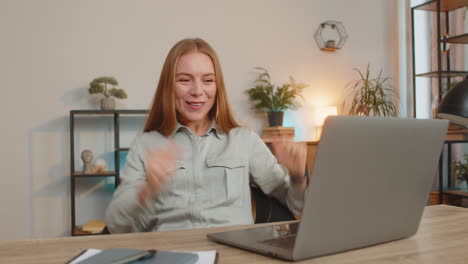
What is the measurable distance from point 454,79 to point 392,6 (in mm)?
960

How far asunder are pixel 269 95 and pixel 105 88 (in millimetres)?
1372

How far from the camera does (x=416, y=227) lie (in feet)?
3.20

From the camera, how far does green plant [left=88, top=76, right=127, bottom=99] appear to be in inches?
130

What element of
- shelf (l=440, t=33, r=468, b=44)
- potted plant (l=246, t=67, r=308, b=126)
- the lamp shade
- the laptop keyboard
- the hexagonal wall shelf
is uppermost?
the hexagonal wall shelf

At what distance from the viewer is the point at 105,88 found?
3.39 meters

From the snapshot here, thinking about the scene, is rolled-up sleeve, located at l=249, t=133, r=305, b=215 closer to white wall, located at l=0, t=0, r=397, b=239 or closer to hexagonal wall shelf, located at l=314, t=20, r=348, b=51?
white wall, located at l=0, t=0, r=397, b=239

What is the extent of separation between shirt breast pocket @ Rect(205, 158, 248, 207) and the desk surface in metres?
0.43

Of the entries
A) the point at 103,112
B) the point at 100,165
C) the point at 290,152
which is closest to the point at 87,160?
the point at 100,165

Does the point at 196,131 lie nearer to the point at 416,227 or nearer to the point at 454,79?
the point at 416,227

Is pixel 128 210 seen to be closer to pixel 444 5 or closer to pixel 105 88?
pixel 105 88

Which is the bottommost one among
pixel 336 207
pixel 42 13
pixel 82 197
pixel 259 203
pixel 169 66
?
pixel 82 197

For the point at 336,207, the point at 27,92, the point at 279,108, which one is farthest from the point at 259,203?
the point at 27,92

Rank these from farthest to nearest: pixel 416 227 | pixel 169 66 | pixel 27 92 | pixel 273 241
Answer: pixel 27 92
pixel 169 66
pixel 416 227
pixel 273 241

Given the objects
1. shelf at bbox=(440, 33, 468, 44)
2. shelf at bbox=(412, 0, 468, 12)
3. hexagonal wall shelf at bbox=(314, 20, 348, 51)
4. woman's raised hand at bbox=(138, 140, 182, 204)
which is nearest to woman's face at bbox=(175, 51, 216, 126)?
woman's raised hand at bbox=(138, 140, 182, 204)
